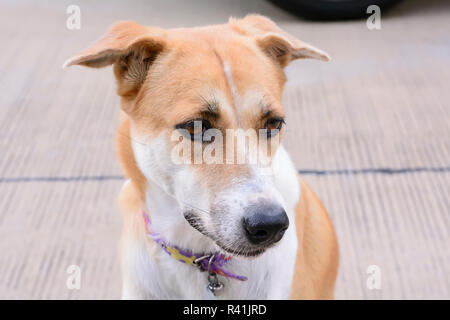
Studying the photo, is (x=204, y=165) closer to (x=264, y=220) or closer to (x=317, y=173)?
(x=264, y=220)

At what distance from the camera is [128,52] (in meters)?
1.97

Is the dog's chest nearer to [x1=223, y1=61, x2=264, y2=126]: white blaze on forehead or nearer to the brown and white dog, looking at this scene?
the brown and white dog

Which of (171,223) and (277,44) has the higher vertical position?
(277,44)

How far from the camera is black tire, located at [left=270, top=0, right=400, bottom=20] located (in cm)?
488

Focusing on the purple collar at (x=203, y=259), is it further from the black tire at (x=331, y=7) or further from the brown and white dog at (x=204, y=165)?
the black tire at (x=331, y=7)

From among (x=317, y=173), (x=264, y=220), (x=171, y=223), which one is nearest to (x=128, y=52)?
(x=171, y=223)

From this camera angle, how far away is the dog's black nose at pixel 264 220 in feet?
5.77

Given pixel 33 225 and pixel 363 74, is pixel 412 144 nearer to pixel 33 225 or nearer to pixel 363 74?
pixel 363 74

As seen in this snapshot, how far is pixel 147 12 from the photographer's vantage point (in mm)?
5258

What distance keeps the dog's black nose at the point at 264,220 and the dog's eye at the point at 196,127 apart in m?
0.32

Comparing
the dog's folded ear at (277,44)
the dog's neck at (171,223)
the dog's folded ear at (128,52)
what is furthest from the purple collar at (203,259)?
the dog's folded ear at (277,44)

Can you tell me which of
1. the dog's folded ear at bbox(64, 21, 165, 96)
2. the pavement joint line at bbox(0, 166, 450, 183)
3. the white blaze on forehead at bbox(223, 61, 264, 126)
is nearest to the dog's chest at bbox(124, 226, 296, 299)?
the white blaze on forehead at bbox(223, 61, 264, 126)

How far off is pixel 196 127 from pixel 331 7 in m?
3.43
